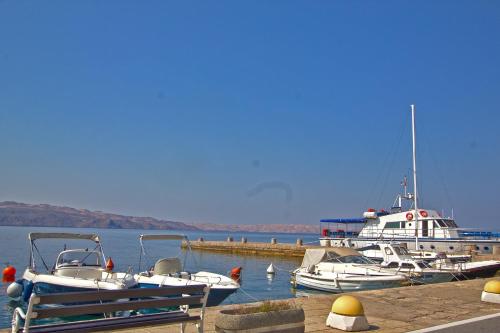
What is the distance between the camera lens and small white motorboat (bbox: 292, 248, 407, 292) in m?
22.6

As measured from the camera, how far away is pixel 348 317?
884 centimetres

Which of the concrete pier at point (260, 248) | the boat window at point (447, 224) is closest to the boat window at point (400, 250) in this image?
the boat window at point (447, 224)

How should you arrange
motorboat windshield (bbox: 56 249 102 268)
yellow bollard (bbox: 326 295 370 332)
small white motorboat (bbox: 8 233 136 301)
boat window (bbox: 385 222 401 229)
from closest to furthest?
1. yellow bollard (bbox: 326 295 370 332)
2. small white motorboat (bbox: 8 233 136 301)
3. motorboat windshield (bbox: 56 249 102 268)
4. boat window (bbox: 385 222 401 229)

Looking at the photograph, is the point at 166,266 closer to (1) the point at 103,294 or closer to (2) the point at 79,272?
(2) the point at 79,272

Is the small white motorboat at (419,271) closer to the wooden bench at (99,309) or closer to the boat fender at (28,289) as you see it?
the boat fender at (28,289)

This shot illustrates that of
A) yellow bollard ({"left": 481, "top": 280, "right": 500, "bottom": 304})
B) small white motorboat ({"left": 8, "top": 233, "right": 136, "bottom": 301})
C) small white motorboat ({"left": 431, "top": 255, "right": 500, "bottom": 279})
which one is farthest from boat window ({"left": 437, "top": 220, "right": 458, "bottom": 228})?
small white motorboat ({"left": 8, "top": 233, "right": 136, "bottom": 301})

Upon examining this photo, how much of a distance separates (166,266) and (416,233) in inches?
898

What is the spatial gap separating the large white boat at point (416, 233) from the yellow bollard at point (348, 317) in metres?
28.8

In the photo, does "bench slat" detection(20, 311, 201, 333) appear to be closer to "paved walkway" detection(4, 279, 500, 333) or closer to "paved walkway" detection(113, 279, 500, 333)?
"paved walkway" detection(4, 279, 500, 333)

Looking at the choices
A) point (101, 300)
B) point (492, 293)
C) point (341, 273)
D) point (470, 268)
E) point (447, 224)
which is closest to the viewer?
point (101, 300)

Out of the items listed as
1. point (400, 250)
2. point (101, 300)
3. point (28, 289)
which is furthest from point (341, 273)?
point (101, 300)

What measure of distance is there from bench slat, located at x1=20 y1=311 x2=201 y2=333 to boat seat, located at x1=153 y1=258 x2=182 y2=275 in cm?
1308

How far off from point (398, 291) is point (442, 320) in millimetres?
3766

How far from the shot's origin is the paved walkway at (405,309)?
30.4 ft
